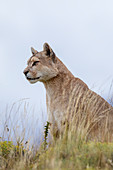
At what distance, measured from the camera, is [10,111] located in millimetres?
6961

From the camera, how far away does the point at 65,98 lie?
6.15 meters

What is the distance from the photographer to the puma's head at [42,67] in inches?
249

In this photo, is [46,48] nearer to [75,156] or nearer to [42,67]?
[42,67]

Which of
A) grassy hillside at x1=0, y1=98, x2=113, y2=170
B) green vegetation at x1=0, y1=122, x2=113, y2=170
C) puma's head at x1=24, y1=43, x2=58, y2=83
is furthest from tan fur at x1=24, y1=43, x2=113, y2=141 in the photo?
green vegetation at x1=0, y1=122, x2=113, y2=170

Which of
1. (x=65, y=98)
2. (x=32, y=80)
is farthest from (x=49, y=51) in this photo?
(x=65, y=98)

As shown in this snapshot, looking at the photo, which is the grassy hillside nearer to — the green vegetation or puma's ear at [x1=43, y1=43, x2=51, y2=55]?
the green vegetation

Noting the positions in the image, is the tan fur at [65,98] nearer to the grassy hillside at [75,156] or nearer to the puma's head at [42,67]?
the puma's head at [42,67]

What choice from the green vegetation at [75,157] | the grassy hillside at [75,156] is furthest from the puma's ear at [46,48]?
the green vegetation at [75,157]

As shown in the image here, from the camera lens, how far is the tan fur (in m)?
5.99

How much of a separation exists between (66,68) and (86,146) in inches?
104

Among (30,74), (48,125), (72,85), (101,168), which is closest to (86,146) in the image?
(101,168)

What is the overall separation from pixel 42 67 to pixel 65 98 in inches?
37.4

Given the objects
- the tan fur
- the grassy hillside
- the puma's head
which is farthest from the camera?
the puma's head

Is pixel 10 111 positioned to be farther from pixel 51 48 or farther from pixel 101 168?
pixel 101 168
